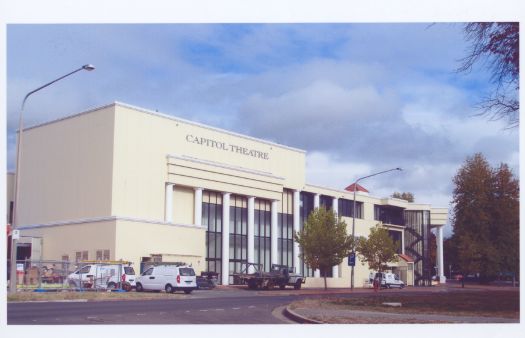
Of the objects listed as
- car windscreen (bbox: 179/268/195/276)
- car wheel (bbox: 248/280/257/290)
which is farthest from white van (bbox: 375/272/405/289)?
car windscreen (bbox: 179/268/195/276)

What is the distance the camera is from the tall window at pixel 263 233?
6375cm

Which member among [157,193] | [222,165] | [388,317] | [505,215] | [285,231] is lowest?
[388,317]

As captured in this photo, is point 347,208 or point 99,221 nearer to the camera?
point 99,221

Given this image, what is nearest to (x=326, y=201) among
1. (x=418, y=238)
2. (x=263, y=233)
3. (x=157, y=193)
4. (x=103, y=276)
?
(x=263, y=233)

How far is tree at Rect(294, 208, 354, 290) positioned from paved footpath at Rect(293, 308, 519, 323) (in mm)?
33076

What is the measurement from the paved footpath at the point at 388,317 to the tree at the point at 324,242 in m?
33.1

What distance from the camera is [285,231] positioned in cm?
6744

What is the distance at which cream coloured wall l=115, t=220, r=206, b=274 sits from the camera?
49475mm

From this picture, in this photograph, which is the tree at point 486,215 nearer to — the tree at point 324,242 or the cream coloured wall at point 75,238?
the tree at point 324,242

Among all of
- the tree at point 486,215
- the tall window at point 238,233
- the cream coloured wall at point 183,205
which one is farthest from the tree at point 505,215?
the cream coloured wall at point 183,205

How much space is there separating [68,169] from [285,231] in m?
22.3

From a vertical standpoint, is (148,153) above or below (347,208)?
above

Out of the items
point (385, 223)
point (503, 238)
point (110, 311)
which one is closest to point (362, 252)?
point (503, 238)

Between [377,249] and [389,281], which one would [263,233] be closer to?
[377,249]
